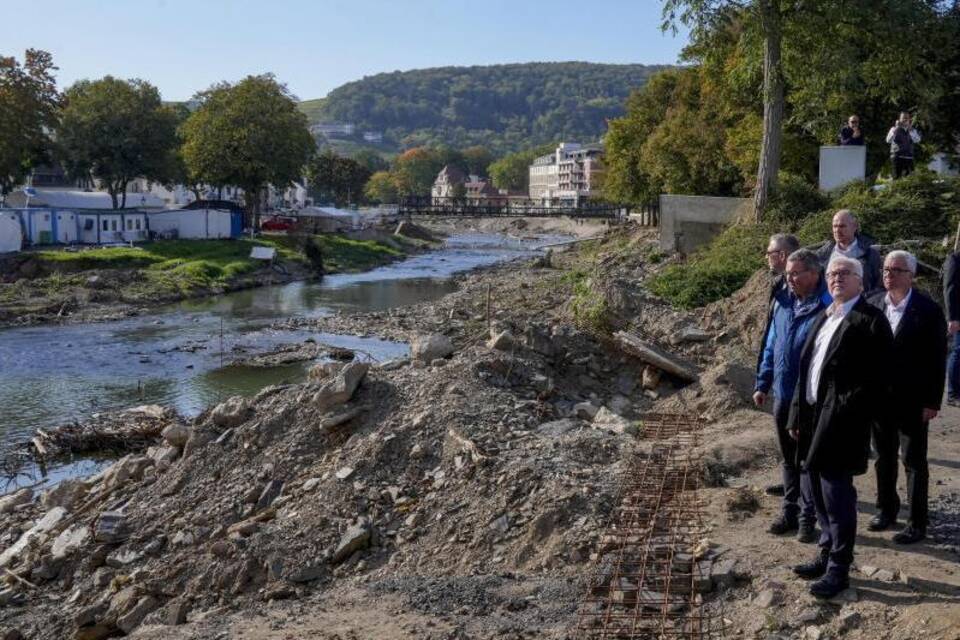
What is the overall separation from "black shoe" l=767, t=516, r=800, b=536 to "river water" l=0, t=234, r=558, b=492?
12.4 m

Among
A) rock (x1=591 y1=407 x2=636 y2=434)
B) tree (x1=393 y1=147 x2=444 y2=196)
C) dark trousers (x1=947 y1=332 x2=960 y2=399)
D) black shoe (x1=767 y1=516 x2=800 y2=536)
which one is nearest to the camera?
black shoe (x1=767 y1=516 x2=800 y2=536)

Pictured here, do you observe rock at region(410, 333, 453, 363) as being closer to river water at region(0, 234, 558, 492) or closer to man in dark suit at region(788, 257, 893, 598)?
river water at region(0, 234, 558, 492)

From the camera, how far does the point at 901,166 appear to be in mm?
20656

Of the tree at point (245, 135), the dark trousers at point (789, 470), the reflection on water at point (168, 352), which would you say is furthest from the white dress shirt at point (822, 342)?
the tree at point (245, 135)

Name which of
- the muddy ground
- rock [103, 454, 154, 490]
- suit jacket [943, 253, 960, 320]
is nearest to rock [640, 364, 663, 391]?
the muddy ground

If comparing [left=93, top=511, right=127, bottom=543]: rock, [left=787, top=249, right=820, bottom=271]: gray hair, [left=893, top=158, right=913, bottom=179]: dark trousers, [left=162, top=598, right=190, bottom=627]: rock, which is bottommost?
[left=162, top=598, right=190, bottom=627]: rock

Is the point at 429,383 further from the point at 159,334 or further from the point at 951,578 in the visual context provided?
the point at 159,334

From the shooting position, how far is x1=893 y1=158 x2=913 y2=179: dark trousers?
20562 millimetres

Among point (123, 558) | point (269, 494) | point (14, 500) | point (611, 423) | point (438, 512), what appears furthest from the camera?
point (14, 500)

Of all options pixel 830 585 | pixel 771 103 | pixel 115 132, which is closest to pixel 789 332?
pixel 830 585

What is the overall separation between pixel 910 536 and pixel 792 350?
5.17 ft

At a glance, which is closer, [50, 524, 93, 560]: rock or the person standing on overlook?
[50, 524, 93, 560]: rock

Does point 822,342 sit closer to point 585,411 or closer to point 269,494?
point 585,411

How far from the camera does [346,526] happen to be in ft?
30.4
